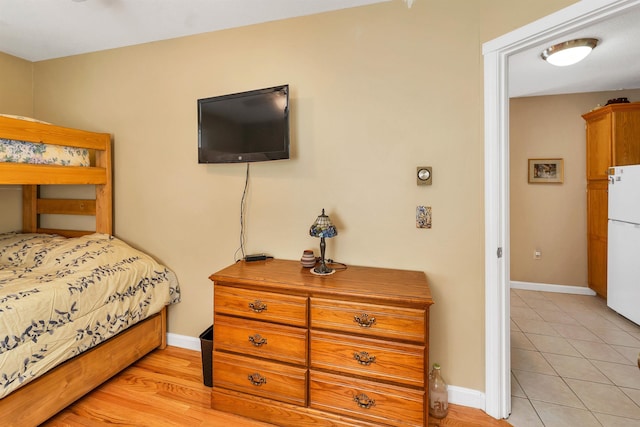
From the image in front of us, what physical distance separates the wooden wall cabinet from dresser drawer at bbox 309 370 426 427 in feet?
11.3

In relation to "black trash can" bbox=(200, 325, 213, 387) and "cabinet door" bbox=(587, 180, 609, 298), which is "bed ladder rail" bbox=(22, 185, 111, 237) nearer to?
"black trash can" bbox=(200, 325, 213, 387)

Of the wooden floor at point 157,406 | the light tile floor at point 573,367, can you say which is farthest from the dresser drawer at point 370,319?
the light tile floor at point 573,367

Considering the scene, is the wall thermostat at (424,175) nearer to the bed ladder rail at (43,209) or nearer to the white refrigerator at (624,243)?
the white refrigerator at (624,243)

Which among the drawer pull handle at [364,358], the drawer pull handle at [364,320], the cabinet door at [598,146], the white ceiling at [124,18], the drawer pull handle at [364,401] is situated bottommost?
the drawer pull handle at [364,401]

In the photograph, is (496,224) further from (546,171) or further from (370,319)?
(546,171)

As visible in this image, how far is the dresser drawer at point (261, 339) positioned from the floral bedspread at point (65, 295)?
0.79 metres

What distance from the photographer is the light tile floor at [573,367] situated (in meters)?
1.75

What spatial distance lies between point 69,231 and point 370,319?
2873 millimetres

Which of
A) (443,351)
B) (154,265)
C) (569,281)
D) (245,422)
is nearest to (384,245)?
(443,351)

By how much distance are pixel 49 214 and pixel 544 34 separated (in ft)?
13.3

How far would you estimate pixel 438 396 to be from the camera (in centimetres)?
174

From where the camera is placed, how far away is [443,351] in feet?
6.24

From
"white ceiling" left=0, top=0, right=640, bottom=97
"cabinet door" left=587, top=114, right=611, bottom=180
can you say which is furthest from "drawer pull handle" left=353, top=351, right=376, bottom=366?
"cabinet door" left=587, top=114, right=611, bottom=180

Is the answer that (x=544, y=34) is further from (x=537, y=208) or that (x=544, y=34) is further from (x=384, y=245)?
(x=537, y=208)
